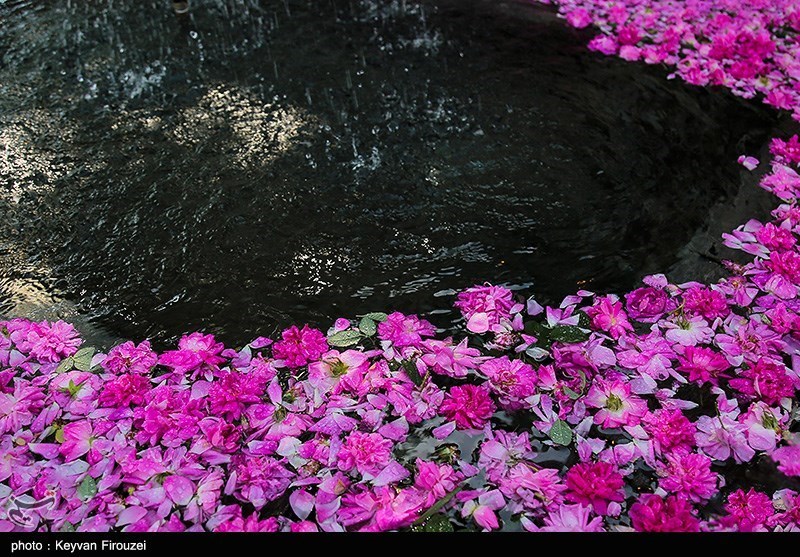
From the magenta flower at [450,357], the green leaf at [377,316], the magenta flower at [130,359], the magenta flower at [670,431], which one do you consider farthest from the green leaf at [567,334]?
the magenta flower at [130,359]

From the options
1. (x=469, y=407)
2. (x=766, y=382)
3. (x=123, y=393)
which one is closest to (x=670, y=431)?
(x=766, y=382)

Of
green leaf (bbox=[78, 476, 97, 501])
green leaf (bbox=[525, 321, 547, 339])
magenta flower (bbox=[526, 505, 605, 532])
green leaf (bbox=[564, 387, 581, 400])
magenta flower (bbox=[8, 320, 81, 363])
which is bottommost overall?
magenta flower (bbox=[526, 505, 605, 532])

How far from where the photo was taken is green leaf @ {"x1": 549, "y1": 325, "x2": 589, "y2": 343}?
2689 mm

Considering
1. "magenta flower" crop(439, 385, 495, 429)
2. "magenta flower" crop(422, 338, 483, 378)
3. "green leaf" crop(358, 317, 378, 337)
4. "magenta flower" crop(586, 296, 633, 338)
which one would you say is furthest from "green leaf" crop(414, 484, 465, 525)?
"magenta flower" crop(586, 296, 633, 338)

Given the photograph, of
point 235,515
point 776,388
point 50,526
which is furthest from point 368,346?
point 776,388

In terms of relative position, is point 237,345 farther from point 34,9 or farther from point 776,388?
point 34,9

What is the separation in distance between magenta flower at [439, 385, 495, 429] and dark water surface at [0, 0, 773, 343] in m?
0.46

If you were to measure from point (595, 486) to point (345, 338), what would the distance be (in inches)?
41.7

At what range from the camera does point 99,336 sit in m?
2.76

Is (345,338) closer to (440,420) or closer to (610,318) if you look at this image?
(440,420)

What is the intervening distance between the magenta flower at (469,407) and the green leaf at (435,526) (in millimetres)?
359

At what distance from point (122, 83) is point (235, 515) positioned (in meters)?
3.06

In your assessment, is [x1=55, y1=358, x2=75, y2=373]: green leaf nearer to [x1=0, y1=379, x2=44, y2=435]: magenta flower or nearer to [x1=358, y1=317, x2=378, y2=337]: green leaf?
[x1=0, y1=379, x2=44, y2=435]: magenta flower

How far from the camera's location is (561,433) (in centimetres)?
236
